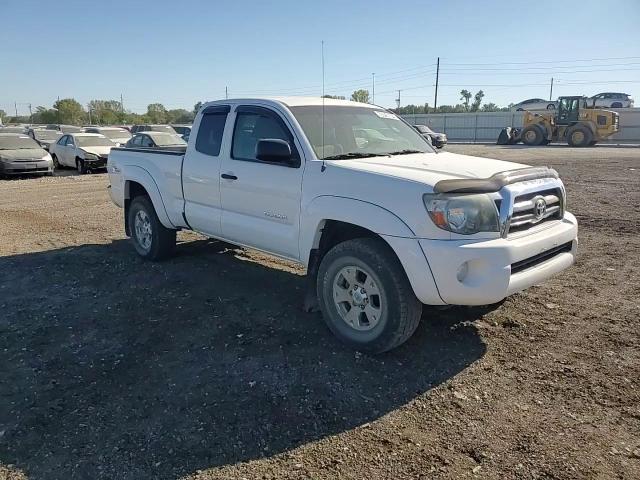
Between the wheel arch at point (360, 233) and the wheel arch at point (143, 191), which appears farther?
the wheel arch at point (143, 191)

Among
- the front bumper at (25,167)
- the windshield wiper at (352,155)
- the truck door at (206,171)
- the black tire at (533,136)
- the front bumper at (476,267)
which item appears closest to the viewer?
the front bumper at (476,267)

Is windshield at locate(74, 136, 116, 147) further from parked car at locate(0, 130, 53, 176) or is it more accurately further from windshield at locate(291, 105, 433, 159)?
windshield at locate(291, 105, 433, 159)

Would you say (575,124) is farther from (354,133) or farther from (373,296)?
(373,296)

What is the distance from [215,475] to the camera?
2.71 m

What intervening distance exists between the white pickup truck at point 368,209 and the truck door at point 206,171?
→ 2cm

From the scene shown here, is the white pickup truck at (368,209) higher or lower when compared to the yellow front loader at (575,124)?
lower

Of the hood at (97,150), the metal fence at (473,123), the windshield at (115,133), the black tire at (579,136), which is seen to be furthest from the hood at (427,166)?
the metal fence at (473,123)

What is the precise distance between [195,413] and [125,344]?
132cm

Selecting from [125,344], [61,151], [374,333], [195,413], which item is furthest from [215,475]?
[61,151]

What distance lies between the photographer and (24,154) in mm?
17500

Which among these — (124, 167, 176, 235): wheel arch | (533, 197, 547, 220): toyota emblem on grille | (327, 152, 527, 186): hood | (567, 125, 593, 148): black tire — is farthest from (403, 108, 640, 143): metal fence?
(533, 197, 547, 220): toyota emblem on grille

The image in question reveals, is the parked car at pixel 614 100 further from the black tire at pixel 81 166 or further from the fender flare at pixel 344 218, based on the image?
the fender flare at pixel 344 218

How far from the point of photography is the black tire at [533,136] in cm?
3322

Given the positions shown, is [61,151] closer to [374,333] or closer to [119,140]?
[119,140]
